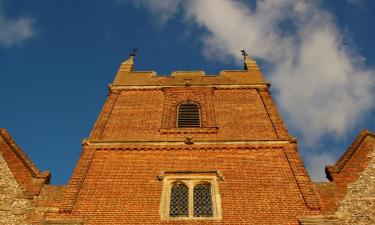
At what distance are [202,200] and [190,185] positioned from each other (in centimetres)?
62

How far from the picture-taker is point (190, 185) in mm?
11867

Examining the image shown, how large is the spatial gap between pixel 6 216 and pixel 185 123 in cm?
684

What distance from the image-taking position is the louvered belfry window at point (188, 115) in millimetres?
15328

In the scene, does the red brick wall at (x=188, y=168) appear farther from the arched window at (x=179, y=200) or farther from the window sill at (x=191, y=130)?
the window sill at (x=191, y=130)

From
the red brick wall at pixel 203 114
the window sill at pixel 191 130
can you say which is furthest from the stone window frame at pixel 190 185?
the window sill at pixel 191 130

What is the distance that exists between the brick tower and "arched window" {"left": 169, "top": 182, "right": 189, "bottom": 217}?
3 cm

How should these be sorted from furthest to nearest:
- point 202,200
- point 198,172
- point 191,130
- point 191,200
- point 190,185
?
point 191,130 → point 198,172 → point 190,185 → point 202,200 → point 191,200

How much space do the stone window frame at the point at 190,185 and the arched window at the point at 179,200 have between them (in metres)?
0.11

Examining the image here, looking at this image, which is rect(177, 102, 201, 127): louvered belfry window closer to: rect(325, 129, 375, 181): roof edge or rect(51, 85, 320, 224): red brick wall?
rect(51, 85, 320, 224): red brick wall

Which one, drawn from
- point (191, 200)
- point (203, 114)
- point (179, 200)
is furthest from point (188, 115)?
point (191, 200)

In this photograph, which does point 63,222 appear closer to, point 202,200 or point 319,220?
point 202,200

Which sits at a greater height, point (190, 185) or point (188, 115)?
point (188, 115)

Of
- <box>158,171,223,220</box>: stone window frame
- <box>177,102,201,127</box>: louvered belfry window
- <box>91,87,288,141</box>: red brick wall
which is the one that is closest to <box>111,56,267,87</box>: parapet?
<box>91,87,288,141</box>: red brick wall

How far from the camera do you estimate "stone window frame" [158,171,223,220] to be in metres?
10.8
